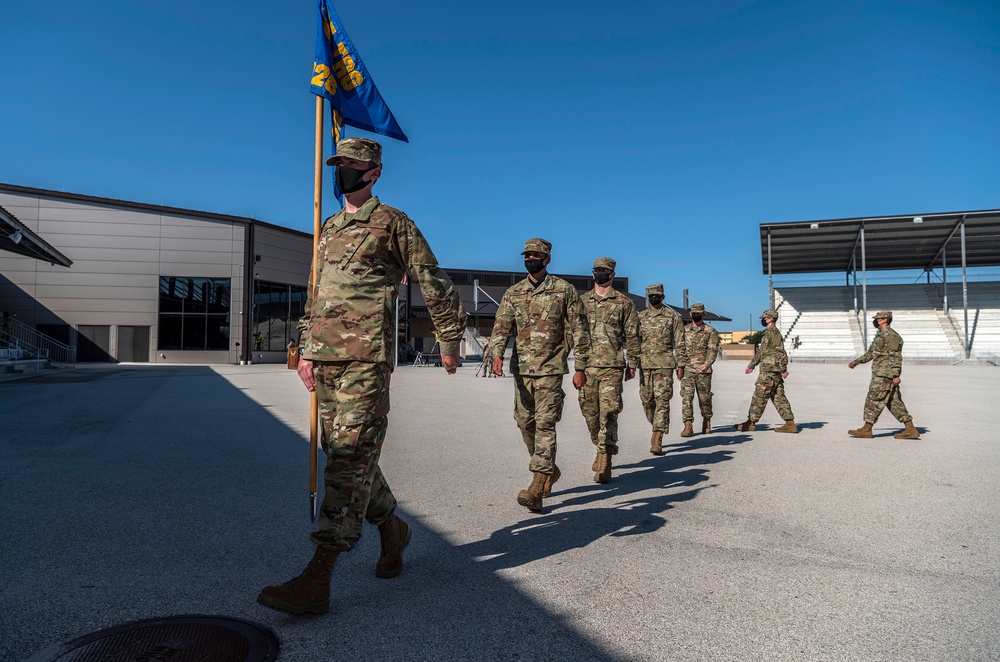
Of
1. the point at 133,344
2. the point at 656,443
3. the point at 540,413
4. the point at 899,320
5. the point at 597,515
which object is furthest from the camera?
the point at 899,320

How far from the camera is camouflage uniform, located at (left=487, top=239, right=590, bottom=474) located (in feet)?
16.6

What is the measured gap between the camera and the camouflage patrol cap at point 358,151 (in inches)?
131

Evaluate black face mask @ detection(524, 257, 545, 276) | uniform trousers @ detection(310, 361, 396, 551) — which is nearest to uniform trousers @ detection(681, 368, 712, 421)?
black face mask @ detection(524, 257, 545, 276)

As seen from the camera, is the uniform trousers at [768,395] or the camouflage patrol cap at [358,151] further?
the uniform trousers at [768,395]

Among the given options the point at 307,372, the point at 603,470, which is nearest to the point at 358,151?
the point at 307,372

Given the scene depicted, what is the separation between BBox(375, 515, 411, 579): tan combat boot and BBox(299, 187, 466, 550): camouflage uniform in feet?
0.20

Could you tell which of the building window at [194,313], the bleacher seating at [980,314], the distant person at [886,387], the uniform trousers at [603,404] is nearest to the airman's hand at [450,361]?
the uniform trousers at [603,404]

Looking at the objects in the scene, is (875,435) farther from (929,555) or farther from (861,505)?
(929,555)

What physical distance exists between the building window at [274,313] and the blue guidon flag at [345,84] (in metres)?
32.7

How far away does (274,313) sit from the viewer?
37.8 meters

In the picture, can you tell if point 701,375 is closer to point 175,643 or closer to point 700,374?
point 700,374

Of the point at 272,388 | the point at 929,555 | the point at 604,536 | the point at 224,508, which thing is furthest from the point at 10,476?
the point at 272,388

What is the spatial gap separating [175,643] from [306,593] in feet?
1.70

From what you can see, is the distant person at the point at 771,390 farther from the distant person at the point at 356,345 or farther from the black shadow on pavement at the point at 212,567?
the distant person at the point at 356,345
